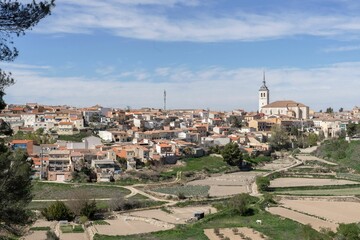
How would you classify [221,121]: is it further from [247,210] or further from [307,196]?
[247,210]

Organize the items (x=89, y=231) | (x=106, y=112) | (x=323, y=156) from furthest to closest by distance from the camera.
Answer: (x=106, y=112) → (x=323, y=156) → (x=89, y=231)

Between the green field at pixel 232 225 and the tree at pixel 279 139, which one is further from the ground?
the tree at pixel 279 139

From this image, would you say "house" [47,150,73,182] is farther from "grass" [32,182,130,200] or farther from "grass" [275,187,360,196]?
"grass" [275,187,360,196]

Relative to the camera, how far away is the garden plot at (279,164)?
214ft

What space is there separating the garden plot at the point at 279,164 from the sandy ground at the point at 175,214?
26904 millimetres

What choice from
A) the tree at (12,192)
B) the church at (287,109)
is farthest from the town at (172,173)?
the church at (287,109)

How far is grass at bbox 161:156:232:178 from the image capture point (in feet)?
185

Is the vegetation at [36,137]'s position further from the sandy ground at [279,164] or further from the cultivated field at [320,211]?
the cultivated field at [320,211]

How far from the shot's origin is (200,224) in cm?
3100

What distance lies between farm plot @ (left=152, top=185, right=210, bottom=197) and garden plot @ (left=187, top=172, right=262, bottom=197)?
2.42 feet

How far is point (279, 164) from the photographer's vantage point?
69062mm

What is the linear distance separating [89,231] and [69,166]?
21.9 m

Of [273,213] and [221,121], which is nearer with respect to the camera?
[273,213]

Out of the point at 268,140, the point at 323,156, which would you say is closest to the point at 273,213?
the point at 323,156
